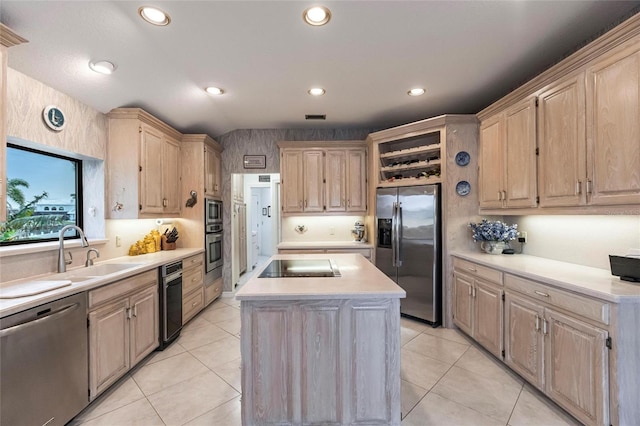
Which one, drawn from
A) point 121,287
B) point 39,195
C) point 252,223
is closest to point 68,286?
point 121,287

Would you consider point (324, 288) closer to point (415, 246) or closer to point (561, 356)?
point (561, 356)

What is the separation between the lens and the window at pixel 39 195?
7.06 feet

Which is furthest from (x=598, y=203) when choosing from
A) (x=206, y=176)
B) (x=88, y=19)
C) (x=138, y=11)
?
(x=206, y=176)

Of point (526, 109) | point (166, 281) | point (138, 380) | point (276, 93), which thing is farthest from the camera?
point (276, 93)

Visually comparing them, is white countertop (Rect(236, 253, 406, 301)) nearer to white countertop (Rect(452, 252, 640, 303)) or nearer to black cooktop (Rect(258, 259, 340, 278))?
black cooktop (Rect(258, 259, 340, 278))

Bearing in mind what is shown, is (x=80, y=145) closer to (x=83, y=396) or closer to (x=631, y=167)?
(x=83, y=396)

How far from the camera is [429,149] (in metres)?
3.42

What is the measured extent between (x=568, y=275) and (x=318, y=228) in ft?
10.2

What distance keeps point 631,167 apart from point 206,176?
13.7ft

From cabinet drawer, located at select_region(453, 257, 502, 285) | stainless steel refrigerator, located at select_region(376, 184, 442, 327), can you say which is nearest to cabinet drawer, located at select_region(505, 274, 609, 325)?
cabinet drawer, located at select_region(453, 257, 502, 285)

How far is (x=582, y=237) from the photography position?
231 cm

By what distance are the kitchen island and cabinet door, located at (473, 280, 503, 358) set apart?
4.37 ft

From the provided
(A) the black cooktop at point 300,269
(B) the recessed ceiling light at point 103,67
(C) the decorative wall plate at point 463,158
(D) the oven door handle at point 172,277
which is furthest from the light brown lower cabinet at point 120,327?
(C) the decorative wall plate at point 463,158

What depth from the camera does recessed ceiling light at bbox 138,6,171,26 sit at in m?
1.79
